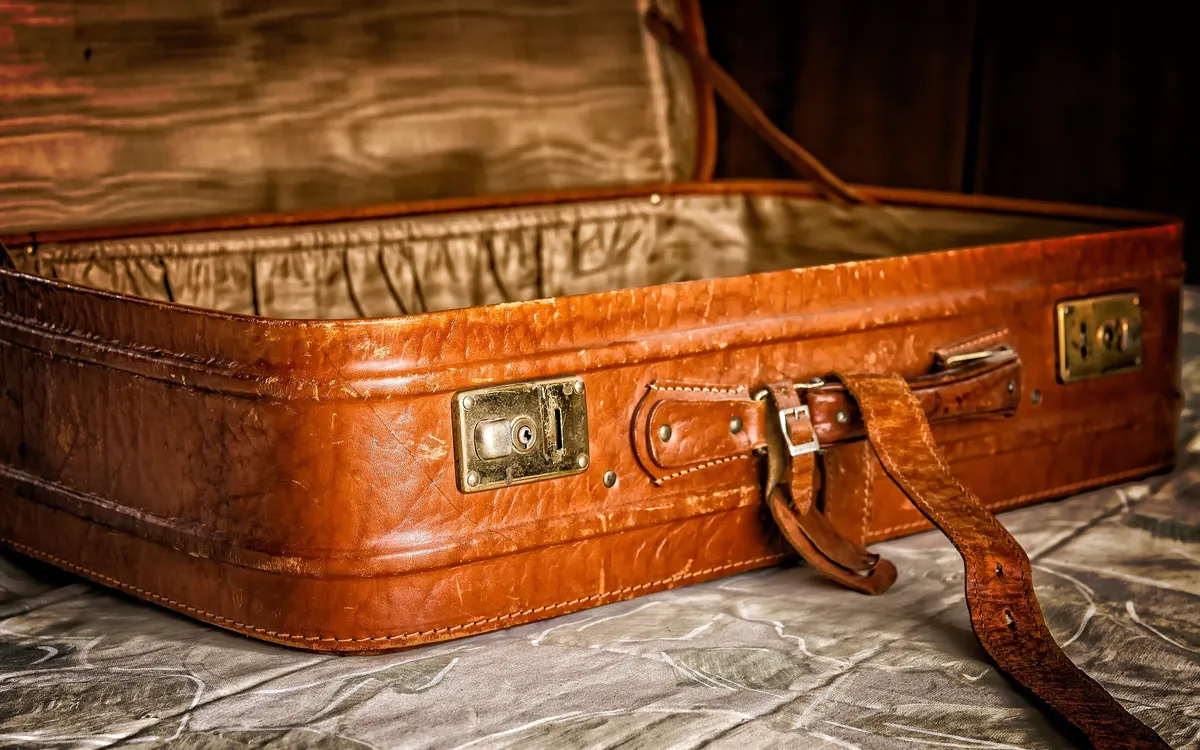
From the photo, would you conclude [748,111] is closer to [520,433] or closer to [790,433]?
[790,433]

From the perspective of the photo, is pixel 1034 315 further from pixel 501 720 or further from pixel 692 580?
pixel 501 720

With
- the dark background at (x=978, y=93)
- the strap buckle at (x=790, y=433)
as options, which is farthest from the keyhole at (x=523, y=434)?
the dark background at (x=978, y=93)

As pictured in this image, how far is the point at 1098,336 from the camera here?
160 cm

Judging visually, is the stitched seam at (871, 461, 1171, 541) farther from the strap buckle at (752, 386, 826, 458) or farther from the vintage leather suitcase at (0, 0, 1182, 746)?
the strap buckle at (752, 386, 826, 458)

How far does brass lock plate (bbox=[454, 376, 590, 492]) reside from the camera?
45.9 inches

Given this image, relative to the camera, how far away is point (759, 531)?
53.9 inches

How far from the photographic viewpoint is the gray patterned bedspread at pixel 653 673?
40.2 inches

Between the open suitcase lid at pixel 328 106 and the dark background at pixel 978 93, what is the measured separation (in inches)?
21.6

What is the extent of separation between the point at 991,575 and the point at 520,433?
47cm

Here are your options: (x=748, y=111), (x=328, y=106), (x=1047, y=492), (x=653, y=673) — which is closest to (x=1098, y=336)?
(x=1047, y=492)

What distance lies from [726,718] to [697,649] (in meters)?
0.14

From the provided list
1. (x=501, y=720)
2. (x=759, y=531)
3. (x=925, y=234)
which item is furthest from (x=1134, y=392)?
(x=501, y=720)

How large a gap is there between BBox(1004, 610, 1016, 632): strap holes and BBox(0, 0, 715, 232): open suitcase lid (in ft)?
3.93

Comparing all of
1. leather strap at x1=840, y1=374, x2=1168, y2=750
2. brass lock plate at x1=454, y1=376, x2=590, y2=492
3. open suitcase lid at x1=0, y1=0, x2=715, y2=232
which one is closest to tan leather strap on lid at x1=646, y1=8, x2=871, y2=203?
open suitcase lid at x1=0, y1=0, x2=715, y2=232
